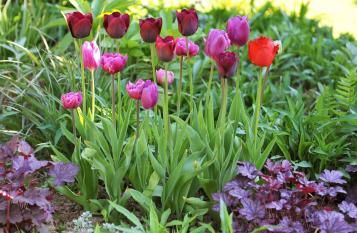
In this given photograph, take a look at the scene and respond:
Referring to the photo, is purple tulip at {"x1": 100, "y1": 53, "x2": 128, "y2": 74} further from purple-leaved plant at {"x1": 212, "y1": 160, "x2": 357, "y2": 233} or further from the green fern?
the green fern

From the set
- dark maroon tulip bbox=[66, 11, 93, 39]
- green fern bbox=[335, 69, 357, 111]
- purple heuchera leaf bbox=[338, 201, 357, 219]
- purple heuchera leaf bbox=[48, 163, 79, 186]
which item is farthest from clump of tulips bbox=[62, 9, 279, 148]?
green fern bbox=[335, 69, 357, 111]

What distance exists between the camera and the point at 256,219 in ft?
8.32

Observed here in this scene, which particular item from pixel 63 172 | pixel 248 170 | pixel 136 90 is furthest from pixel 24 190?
pixel 248 170

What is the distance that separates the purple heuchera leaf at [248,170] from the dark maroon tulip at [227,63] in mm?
348

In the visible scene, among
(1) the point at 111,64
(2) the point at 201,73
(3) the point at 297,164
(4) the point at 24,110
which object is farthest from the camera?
(2) the point at 201,73

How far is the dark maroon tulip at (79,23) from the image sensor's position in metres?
2.67

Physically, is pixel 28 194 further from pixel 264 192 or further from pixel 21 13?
pixel 21 13

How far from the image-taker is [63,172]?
266cm

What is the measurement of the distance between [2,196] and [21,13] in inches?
95.5

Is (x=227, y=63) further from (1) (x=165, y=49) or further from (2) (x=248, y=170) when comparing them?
(2) (x=248, y=170)

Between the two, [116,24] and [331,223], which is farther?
[116,24]

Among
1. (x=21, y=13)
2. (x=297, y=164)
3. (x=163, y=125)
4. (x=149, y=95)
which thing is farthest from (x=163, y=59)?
(x=21, y=13)

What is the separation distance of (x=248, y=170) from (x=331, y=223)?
37cm

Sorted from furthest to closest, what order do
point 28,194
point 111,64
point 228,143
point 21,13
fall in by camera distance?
point 21,13
point 228,143
point 111,64
point 28,194
